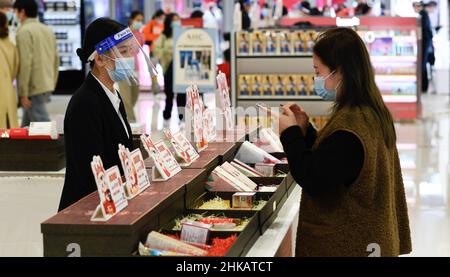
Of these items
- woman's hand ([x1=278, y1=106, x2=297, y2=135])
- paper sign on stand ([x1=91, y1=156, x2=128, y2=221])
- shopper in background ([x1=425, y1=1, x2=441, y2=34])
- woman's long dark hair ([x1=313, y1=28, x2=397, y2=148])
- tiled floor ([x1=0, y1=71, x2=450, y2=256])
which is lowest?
tiled floor ([x1=0, y1=71, x2=450, y2=256])

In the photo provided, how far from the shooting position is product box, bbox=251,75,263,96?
442 inches

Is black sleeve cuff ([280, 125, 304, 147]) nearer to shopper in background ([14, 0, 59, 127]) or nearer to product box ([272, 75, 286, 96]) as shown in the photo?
shopper in background ([14, 0, 59, 127])

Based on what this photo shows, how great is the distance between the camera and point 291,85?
36.8 ft

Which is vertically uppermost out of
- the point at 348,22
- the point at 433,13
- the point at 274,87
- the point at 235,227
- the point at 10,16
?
the point at 433,13

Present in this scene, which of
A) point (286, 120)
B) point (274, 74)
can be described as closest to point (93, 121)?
point (286, 120)

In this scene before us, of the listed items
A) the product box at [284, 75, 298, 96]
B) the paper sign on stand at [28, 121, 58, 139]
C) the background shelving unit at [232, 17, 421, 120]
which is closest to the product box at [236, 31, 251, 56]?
the product box at [284, 75, 298, 96]

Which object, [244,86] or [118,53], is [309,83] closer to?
[244,86]

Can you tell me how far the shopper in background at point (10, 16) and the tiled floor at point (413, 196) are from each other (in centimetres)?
203

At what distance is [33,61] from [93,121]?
20.6 ft

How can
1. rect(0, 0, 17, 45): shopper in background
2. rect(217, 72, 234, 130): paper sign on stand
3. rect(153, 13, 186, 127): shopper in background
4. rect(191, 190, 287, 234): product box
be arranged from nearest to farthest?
rect(191, 190, 287, 234): product box → rect(217, 72, 234, 130): paper sign on stand → rect(0, 0, 17, 45): shopper in background → rect(153, 13, 186, 127): shopper in background

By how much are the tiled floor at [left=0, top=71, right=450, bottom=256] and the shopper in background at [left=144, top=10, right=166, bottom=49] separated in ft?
11.0

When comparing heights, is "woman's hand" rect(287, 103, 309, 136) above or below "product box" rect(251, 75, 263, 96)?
above
